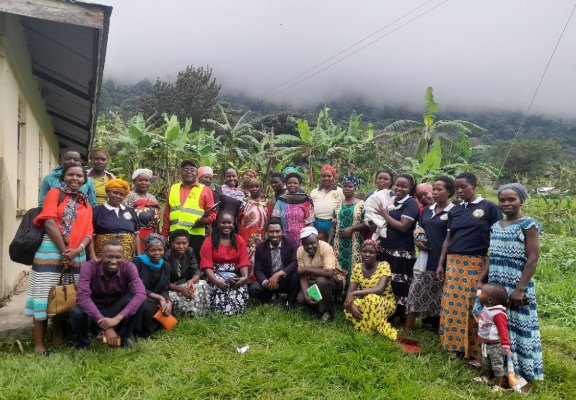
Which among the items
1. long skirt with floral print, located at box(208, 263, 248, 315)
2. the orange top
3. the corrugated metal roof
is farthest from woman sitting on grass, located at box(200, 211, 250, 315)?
the corrugated metal roof

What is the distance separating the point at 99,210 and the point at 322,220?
2.70 meters

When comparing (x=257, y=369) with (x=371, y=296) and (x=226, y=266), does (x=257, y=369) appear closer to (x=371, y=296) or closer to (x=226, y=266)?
(x=371, y=296)

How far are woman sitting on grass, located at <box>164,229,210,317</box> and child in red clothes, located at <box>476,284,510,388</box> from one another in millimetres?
2931

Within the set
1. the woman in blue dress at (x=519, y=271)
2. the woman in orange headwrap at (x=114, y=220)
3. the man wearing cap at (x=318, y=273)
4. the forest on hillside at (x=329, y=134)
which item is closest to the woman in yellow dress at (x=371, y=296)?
the man wearing cap at (x=318, y=273)

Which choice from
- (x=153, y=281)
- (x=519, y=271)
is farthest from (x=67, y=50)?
(x=519, y=271)

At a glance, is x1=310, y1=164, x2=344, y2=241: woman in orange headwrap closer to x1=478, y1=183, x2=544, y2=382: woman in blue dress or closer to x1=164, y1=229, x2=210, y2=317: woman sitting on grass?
x1=164, y1=229, x2=210, y2=317: woman sitting on grass

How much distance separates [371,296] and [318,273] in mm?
724

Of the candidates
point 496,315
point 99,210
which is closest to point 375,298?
point 496,315

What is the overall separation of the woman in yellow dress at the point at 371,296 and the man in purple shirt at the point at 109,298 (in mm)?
2214

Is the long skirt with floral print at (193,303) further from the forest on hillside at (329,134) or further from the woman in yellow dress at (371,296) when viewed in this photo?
the forest on hillside at (329,134)

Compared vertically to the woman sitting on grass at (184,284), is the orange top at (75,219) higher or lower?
higher

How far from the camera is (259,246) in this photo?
18.1 ft

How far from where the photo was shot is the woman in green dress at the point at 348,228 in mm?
5477

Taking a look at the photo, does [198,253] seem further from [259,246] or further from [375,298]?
[375,298]
